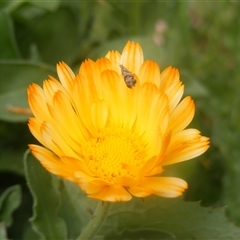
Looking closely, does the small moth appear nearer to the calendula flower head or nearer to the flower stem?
the calendula flower head

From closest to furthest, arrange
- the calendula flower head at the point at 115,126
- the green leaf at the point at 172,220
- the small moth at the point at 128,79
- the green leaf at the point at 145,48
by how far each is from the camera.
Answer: the calendula flower head at the point at 115,126 → the small moth at the point at 128,79 → the green leaf at the point at 172,220 → the green leaf at the point at 145,48

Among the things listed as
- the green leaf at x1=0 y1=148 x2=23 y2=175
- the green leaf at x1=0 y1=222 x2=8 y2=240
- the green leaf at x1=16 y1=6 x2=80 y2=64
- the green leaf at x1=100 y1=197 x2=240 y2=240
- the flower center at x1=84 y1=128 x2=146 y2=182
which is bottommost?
the green leaf at x1=0 y1=148 x2=23 y2=175

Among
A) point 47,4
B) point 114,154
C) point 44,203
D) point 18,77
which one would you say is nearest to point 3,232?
point 44,203

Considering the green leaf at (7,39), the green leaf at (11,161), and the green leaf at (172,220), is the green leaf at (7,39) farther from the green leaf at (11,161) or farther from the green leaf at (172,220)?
the green leaf at (172,220)

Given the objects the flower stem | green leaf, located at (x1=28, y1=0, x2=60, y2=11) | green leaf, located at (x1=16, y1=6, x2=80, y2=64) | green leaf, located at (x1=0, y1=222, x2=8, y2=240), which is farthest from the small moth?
green leaf, located at (x1=16, y1=6, x2=80, y2=64)

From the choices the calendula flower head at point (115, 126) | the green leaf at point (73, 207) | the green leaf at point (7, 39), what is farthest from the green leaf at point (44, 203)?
the green leaf at point (7, 39)

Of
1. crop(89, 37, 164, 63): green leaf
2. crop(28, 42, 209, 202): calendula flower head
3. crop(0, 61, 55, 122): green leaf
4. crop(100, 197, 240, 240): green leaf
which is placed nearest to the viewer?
crop(28, 42, 209, 202): calendula flower head
